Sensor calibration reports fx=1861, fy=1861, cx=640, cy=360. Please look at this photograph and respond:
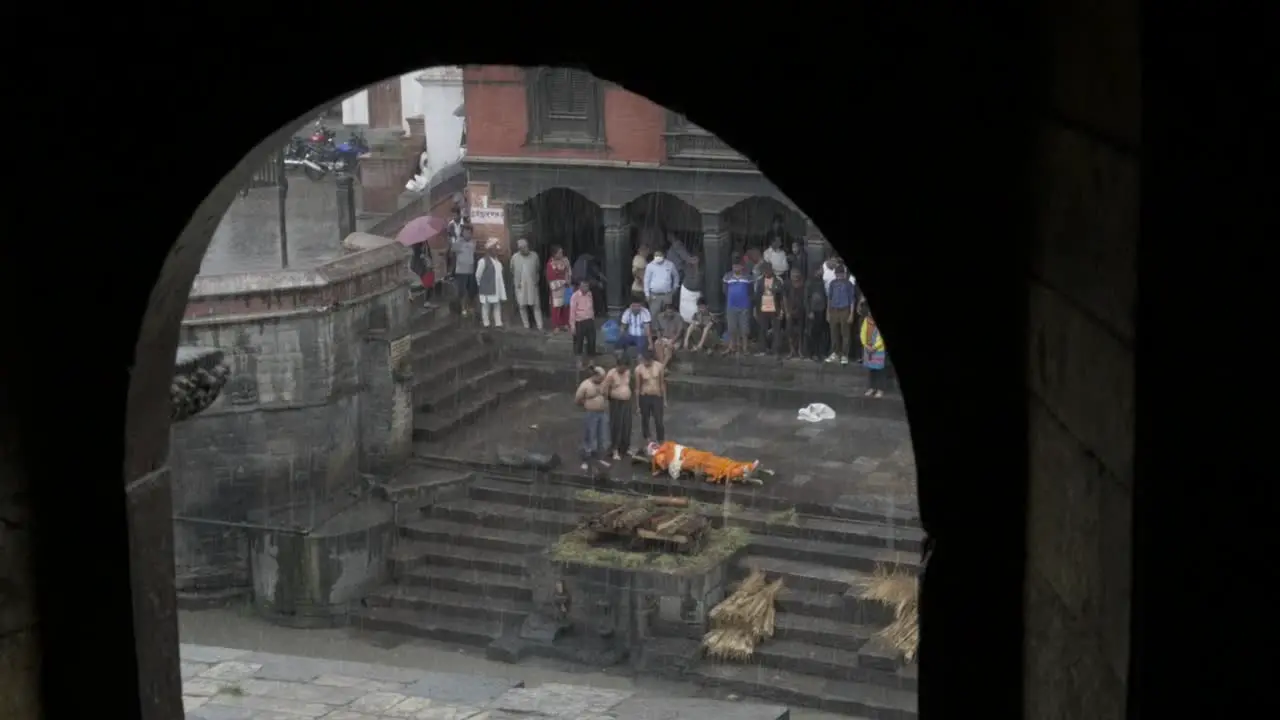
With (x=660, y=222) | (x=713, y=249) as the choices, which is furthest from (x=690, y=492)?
(x=660, y=222)

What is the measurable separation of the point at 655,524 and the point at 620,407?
2294mm

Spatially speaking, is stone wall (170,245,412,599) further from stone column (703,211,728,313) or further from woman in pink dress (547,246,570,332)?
stone column (703,211,728,313)

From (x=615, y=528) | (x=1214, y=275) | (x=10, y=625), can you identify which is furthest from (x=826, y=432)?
(x=1214, y=275)

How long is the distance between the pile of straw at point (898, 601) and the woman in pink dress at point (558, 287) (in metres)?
7.93

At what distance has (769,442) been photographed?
63.4 ft

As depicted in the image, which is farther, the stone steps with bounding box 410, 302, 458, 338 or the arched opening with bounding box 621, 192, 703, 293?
the arched opening with bounding box 621, 192, 703, 293

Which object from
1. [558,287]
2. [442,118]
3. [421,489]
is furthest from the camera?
[442,118]

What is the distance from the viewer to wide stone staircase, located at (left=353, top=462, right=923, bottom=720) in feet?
49.7

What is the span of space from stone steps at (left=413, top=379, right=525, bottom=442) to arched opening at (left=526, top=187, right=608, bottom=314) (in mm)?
3466

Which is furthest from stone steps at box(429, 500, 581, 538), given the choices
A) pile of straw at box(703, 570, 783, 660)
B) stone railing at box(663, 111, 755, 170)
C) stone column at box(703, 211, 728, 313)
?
stone railing at box(663, 111, 755, 170)

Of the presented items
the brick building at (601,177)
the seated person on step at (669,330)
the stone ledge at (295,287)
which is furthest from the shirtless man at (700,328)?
the stone ledge at (295,287)

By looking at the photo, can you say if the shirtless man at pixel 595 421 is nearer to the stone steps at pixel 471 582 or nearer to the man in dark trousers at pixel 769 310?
the stone steps at pixel 471 582

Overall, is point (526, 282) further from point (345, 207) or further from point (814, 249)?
point (814, 249)

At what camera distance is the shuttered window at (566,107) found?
952 inches
